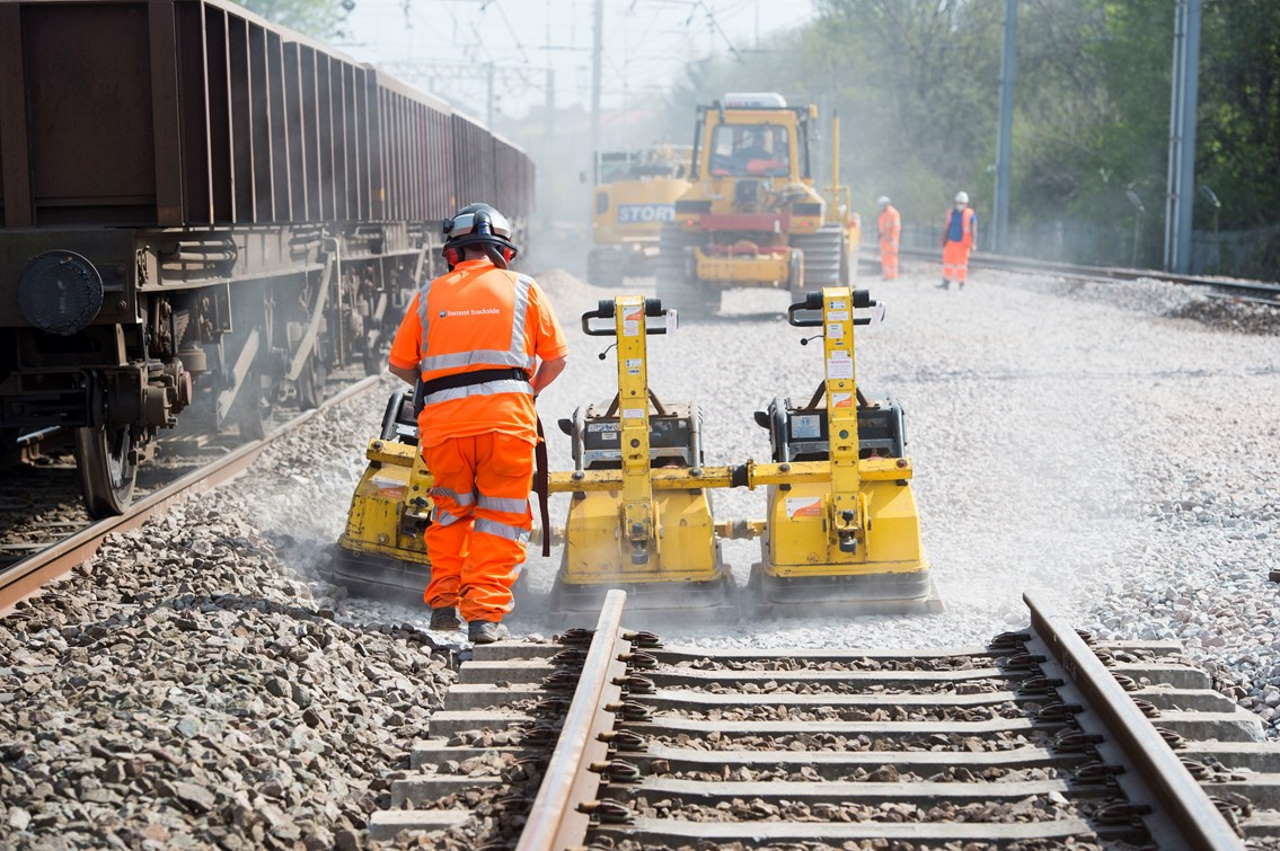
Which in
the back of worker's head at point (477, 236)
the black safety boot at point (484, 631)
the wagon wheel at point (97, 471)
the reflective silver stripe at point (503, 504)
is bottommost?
the black safety boot at point (484, 631)

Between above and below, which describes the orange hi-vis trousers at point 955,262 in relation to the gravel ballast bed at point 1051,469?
above

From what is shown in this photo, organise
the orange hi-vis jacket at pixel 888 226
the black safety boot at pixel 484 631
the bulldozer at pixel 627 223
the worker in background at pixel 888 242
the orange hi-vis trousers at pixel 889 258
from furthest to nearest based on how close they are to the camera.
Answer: the bulldozer at pixel 627 223 → the orange hi-vis trousers at pixel 889 258 → the worker in background at pixel 888 242 → the orange hi-vis jacket at pixel 888 226 → the black safety boot at pixel 484 631

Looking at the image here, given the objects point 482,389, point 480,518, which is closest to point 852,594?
point 480,518

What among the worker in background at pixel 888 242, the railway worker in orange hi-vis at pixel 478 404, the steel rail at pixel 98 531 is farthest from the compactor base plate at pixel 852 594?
the worker in background at pixel 888 242

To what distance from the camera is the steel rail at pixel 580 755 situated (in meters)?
3.98

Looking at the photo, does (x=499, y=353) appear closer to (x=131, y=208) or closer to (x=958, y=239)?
(x=131, y=208)

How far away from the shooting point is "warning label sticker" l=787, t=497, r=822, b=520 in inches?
280

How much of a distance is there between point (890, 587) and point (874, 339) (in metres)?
13.0

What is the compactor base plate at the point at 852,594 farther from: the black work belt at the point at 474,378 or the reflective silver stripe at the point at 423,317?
the reflective silver stripe at the point at 423,317

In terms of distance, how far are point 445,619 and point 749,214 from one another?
18441 mm

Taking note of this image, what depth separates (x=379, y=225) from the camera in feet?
54.0

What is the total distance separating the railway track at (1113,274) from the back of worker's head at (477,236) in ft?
62.4

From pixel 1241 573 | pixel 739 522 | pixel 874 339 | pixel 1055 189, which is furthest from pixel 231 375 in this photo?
pixel 1055 189

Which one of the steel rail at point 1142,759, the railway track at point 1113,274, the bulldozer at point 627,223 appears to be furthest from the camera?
the bulldozer at point 627,223
